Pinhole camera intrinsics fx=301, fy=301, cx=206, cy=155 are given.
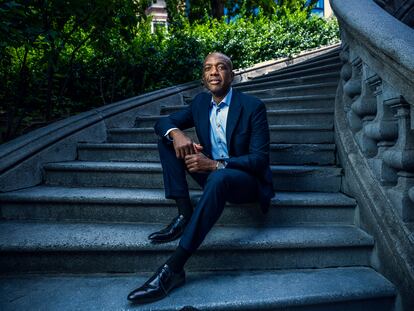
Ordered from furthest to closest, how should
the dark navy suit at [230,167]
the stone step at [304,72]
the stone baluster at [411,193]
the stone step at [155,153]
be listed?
1. the stone step at [304,72]
2. the stone step at [155,153]
3. the dark navy suit at [230,167]
4. the stone baluster at [411,193]

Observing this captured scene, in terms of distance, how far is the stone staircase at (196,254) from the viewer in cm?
182

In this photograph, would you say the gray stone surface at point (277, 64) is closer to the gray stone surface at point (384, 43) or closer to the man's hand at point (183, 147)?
the gray stone surface at point (384, 43)

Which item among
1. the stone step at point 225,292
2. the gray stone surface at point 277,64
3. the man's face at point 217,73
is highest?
the gray stone surface at point 277,64

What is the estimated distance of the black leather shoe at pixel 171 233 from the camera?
213 cm

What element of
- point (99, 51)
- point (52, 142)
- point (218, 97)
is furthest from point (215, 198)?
point (99, 51)

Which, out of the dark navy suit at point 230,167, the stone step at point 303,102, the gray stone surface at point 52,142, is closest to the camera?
the dark navy suit at point 230,167

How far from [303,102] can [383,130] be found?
2.02m

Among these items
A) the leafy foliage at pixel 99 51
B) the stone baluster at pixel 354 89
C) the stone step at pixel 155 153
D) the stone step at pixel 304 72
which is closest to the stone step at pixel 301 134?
the stone step at pixel 155 153

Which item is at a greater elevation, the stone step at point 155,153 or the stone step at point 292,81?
the stone step at point 292,81

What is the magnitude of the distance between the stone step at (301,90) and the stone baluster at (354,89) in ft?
5.25

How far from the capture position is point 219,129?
2576 millimetres

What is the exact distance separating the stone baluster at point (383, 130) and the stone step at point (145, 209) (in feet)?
1.53

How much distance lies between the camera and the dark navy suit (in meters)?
1.94

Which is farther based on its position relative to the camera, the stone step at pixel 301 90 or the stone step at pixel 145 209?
the stone step at pixel 301 90
